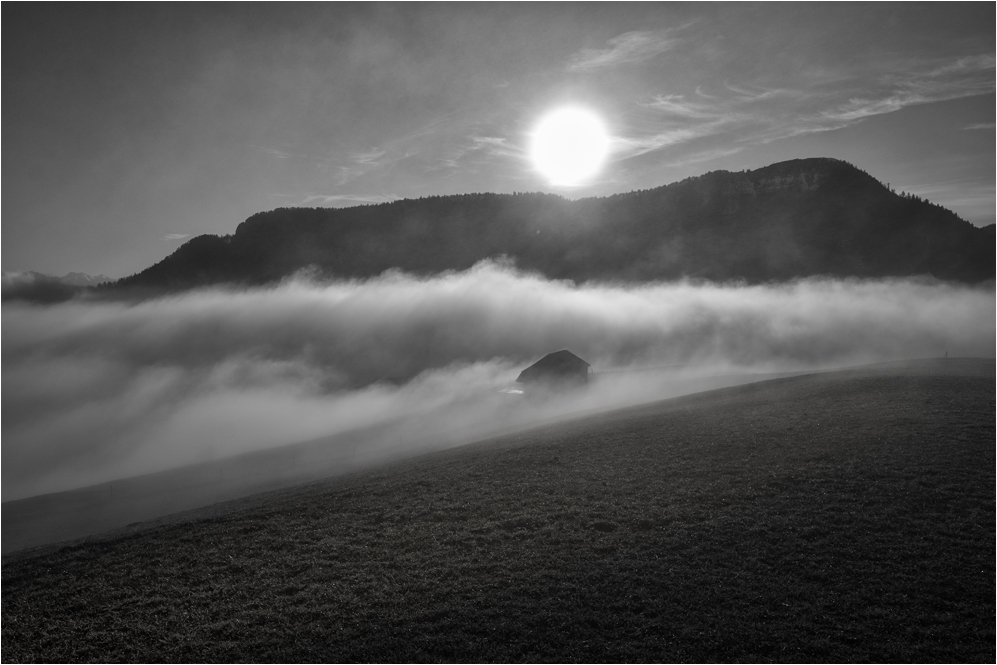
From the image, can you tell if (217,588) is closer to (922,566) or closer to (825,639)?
(825,639)

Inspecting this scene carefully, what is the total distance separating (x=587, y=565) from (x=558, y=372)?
195ft

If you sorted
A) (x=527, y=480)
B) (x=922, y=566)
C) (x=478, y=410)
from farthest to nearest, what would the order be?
1. (x=478, y=410)
2. (x=527, y=480)
3. (x=922, y=566)

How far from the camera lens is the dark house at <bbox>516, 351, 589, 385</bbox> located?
257ft

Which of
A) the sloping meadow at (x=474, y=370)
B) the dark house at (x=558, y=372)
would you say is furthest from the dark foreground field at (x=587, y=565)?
the dark house at (x=558, y=372)

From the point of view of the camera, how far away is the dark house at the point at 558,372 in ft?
257

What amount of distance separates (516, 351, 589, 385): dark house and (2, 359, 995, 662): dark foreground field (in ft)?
146

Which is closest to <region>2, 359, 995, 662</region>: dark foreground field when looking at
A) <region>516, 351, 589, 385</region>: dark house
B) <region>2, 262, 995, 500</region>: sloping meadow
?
<region>2, 262, 995, 500</region>: sloping meadow

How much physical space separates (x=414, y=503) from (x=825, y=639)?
1775cm

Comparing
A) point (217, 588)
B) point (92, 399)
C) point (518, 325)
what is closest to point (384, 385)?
point (518, 325)

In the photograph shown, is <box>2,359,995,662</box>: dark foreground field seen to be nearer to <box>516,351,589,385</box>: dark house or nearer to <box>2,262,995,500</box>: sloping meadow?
<box>2,262,995,500</box>: sloping meadow

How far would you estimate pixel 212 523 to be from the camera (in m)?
27.9

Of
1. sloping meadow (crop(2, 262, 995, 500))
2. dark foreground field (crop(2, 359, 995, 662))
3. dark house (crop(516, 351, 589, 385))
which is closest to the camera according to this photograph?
dark foreground field (crop(2, 359, 995, 662))

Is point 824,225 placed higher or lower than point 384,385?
higher

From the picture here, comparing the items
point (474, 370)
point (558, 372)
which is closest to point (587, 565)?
point (558, 372)
